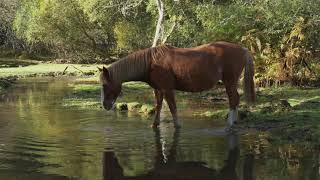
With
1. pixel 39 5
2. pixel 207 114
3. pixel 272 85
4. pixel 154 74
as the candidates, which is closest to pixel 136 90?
pixel 272 85

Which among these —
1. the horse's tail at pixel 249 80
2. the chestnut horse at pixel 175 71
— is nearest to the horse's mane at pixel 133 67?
the chestnut horse at pixel 175 71

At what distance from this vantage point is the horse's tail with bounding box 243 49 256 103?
12453 mm

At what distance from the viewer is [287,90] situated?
58.9ft

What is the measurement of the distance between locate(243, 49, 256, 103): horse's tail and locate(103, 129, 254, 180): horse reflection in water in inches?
146

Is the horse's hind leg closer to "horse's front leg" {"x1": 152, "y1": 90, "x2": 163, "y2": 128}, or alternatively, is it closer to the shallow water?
the shallow water

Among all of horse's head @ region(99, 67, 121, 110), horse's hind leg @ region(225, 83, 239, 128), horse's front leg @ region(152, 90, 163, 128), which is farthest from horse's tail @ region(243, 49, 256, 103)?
horse's head @ region(99, 67, 121, 110)

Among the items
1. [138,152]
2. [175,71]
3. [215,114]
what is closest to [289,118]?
[215,114]

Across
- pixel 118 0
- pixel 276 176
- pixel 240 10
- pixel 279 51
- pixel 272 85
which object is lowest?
pixel 276 176

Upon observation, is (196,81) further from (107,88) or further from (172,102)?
(107,88)

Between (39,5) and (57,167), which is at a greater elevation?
(39,5)

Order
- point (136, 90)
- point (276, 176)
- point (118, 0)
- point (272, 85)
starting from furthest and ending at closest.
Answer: point (118, 0) < point (136, 90) < point (272, 85) < point (276, 176)

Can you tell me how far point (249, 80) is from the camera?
12633 millimetres

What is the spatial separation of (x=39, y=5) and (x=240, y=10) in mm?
34202

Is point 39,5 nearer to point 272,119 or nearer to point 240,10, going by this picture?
point 240,10
